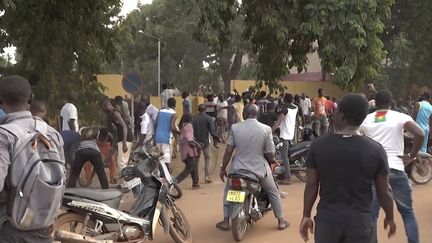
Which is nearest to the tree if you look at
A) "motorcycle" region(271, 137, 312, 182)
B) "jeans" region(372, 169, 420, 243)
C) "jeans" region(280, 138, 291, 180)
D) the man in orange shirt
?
"motorcycle" region(271, 137, 312, 182)

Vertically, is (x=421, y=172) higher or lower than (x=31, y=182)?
lower

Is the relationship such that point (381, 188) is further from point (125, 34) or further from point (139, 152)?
point (125, 34)

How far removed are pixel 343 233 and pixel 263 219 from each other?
3.88 meters

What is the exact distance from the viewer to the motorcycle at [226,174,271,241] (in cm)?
619

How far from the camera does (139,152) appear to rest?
235 inches

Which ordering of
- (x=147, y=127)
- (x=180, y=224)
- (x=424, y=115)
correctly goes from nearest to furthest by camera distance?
(x=180, y=224) → (x=424, y=115) → (x=147, y=127)

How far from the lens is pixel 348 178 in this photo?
349 centimetres

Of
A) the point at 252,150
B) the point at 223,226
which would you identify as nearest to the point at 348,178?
the point at 252,150

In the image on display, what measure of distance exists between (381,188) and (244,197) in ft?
9.10

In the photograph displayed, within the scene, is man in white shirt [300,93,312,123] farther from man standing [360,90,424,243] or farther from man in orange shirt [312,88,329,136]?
man standing [360,90,424,243]

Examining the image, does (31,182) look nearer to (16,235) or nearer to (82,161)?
(16,235)

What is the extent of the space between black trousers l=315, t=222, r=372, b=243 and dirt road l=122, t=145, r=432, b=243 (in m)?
2.85

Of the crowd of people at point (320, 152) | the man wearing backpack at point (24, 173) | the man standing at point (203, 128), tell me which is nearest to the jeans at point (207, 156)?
the man standing at point (203, 128)

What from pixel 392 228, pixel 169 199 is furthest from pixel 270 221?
pixel 392 228
